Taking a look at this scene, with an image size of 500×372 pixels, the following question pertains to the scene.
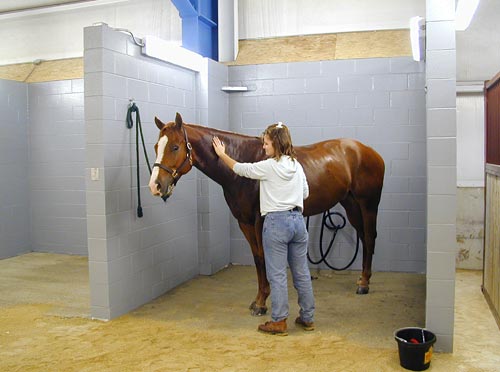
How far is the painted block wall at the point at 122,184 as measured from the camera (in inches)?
154

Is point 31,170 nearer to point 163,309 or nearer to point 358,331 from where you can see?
point 163,309

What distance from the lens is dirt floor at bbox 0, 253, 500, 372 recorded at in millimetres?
3203

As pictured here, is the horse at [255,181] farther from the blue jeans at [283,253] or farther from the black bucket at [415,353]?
the black bucket at [415,353]

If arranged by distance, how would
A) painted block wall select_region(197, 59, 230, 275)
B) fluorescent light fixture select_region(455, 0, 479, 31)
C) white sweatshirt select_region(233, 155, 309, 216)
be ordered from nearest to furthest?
white sweatshirt select_region(233, 155, 309, 216) → fluorescent light fixture select_region(455, 0, 479, 31) → painted block wall select_region(197, 59, 230, 275)

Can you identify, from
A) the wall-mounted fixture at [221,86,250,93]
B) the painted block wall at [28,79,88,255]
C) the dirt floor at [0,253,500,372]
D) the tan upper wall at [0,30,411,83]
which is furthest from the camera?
the painted block wall at [28,79,88,255]

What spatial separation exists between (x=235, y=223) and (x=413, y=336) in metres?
3.03

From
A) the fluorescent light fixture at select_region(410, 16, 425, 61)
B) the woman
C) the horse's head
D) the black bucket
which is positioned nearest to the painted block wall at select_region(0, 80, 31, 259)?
the horse's head

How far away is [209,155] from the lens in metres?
4.07

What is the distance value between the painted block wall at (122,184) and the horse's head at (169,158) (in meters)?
0.48

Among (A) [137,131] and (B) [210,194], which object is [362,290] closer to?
(B) [210,194]

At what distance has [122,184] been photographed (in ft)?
13.6

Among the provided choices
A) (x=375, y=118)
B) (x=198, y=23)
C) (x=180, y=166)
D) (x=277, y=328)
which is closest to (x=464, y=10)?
(x=375, y=118)

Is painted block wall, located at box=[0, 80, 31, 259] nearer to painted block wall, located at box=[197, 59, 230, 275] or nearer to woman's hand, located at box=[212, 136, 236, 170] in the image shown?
painted block wall, located at box=[197, 59, 230, 275]

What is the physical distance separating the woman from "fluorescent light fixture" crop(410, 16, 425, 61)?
154 centimetres
